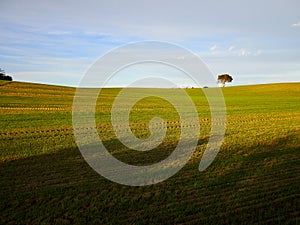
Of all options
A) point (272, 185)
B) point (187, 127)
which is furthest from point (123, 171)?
point (187, 127)

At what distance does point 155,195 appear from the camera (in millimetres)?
9070

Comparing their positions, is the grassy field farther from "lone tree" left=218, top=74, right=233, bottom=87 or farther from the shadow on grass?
"lone tree" left=218, top=74, right=233, bottom=87

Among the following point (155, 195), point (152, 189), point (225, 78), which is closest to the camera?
point (155, 195)

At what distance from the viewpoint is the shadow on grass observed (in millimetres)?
7668

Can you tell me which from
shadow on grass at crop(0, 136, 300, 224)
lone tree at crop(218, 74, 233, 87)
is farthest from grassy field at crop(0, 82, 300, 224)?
lone tree at crop(218, 74, 233, 87)

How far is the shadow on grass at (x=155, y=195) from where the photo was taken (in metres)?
7.67

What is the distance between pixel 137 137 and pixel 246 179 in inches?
356

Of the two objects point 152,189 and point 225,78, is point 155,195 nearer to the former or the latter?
point 152,189

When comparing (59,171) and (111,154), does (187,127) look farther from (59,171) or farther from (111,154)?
(59,171)

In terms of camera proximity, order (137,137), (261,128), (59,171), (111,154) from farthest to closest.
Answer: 1. (261,128)
2. (137,137)
3. (111,154)
4. (59,171)

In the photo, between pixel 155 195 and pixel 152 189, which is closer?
pixel 155 195

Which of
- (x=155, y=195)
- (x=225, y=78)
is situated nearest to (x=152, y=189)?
(x=155, y=195)

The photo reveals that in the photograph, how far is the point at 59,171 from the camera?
441 inches

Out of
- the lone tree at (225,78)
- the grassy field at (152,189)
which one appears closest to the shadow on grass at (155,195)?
the grassy field at (152,189)
